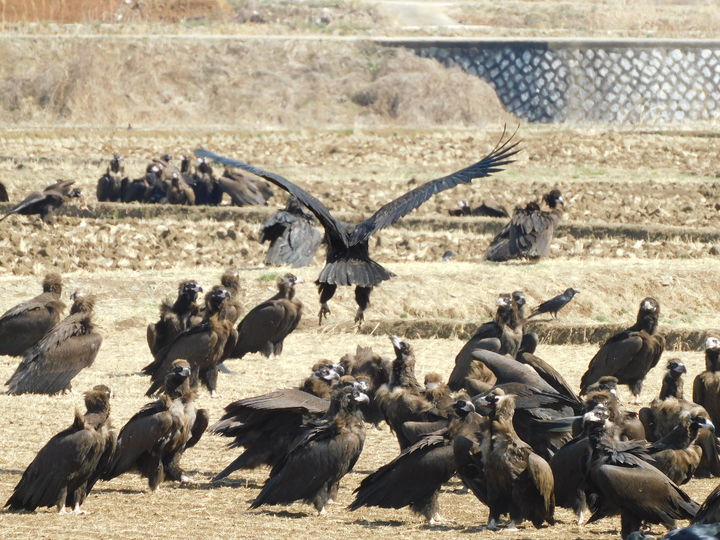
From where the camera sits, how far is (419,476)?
8.46 metres

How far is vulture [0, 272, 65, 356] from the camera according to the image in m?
13.1

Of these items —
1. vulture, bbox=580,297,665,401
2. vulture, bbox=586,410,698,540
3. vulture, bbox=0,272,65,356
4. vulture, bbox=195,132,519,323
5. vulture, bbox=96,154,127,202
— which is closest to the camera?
vulture, bbox=586,410,698,540

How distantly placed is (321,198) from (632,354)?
14.7 metres

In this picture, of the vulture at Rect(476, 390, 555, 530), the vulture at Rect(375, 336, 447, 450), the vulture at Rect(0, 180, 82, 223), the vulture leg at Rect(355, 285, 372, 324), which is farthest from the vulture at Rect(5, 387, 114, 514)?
the vulture at Rect(0, 180, 82, 223)

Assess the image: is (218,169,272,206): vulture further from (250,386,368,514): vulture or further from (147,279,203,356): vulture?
(250,386,368,514): vulture

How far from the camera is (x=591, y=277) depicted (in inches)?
698

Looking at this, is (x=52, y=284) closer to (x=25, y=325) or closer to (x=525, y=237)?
(x=25, y=325)

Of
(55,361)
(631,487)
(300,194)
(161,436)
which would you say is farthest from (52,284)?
(631,487)

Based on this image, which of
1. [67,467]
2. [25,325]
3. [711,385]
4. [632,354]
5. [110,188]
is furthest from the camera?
[110,188]

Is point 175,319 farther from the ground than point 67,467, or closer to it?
closer to it

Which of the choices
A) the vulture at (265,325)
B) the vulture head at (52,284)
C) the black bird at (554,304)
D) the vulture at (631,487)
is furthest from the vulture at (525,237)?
the vulture at (631,487)

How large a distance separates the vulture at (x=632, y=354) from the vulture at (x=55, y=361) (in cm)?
443

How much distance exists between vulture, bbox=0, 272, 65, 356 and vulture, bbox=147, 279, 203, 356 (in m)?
0.99

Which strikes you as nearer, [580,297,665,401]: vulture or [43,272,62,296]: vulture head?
[580,297,665,401]: vulture
